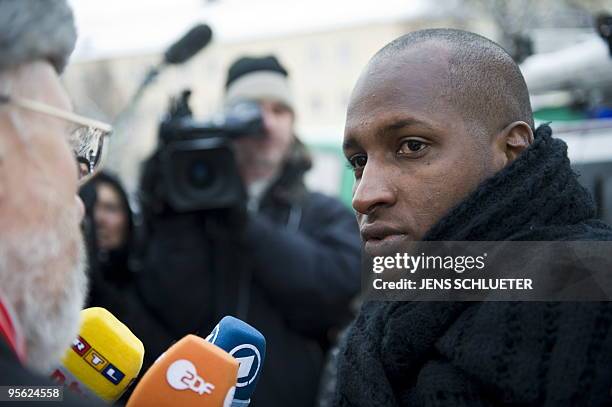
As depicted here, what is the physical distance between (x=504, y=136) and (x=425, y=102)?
0.17 metres

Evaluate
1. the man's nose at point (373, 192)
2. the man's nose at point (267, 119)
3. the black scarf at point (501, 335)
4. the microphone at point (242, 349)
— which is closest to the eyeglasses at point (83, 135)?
the microphone at point (242, 349)

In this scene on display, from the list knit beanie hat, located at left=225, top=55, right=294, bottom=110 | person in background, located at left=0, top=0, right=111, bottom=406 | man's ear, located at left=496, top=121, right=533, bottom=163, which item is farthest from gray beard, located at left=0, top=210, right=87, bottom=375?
knit beanie hat, located at left=225, top=55, right=294, bottom=110

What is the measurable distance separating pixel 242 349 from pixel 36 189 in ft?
1.58

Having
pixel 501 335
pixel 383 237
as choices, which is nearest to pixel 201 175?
pixel 383 237

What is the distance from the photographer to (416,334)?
1392mm

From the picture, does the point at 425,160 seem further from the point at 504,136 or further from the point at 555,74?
the point at 555,74

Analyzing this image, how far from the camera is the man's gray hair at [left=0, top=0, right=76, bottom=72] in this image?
119 cm

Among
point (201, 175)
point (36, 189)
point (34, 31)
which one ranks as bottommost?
point (36, 189)

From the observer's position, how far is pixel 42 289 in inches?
50.1

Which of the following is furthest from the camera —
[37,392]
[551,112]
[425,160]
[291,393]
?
[551,112]

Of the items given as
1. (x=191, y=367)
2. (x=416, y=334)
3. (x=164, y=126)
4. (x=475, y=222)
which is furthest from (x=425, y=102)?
(x=164, y=126)

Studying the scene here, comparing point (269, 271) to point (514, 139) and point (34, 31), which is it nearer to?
point (514, 139)

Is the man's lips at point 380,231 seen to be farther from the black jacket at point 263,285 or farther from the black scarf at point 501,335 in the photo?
the black jacket at point 263,285

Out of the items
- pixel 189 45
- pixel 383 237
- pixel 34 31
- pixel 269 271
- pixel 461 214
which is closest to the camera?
pixel 34 31
